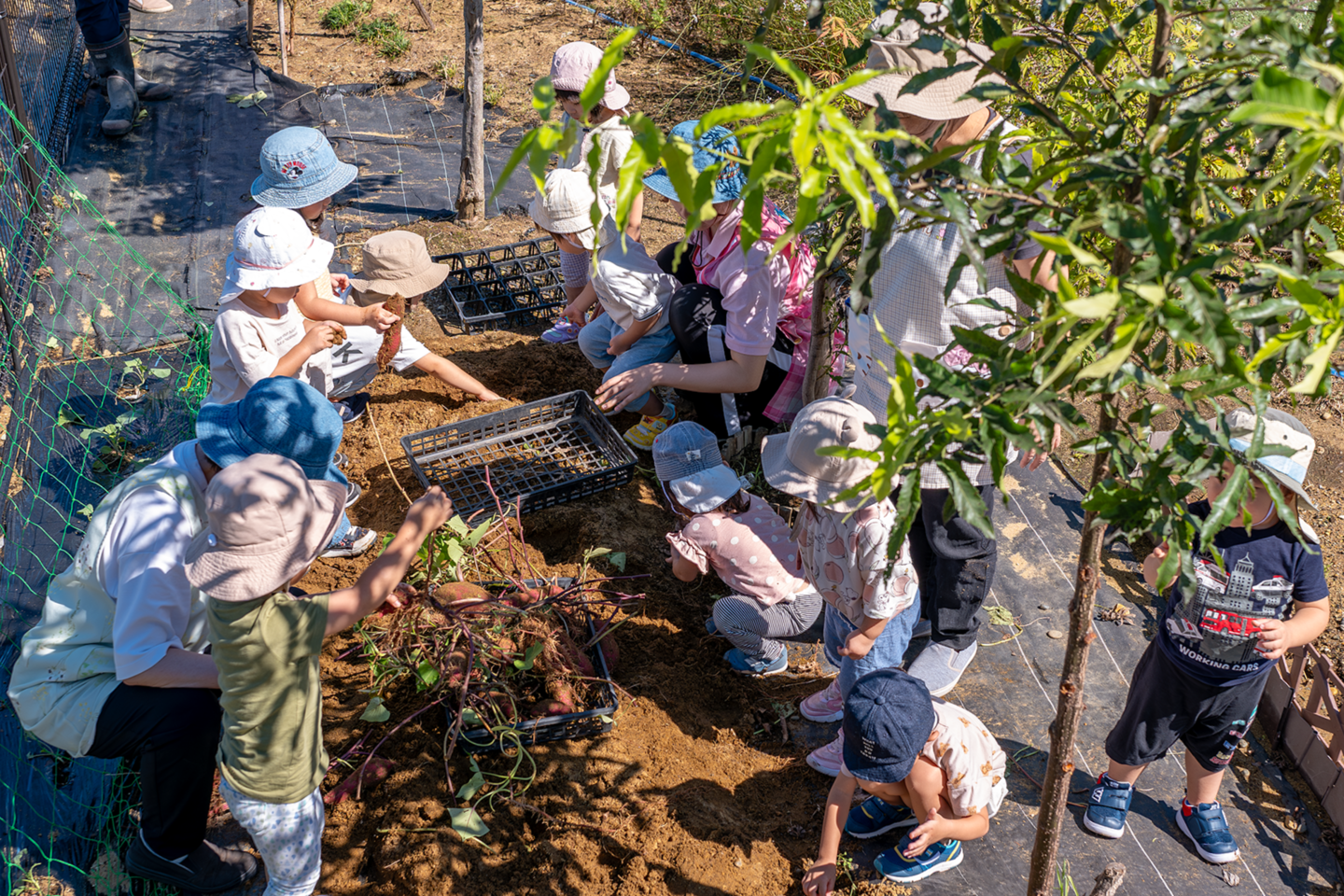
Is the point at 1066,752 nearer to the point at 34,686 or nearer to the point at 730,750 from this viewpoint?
the point at 730,750

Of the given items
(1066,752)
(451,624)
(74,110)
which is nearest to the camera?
(1066,752)

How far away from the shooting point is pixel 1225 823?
270 centimetres

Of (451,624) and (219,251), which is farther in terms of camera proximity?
(219,251)

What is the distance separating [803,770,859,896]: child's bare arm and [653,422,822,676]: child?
65 cm

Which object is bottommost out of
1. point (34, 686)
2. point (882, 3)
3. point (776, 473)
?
point (34, 686)

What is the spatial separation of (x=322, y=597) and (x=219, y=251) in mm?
3449

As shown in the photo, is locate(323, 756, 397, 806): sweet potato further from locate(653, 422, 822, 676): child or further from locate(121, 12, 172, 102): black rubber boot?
locate(121, 12, 172, 102): black rubber boot

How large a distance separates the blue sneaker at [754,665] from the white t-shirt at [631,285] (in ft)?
4.70

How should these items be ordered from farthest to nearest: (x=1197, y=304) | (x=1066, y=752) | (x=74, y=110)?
(x=74, y=110)
(x=1066, y=752)
(x=1197, y=304)

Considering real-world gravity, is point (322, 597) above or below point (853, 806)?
above

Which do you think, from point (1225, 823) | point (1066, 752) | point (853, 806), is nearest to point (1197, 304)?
point (1066, 752)

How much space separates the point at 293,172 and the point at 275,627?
7.27ft

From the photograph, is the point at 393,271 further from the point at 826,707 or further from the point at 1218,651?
the point at 1218,651

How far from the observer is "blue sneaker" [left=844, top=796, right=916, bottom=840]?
8.86ft
